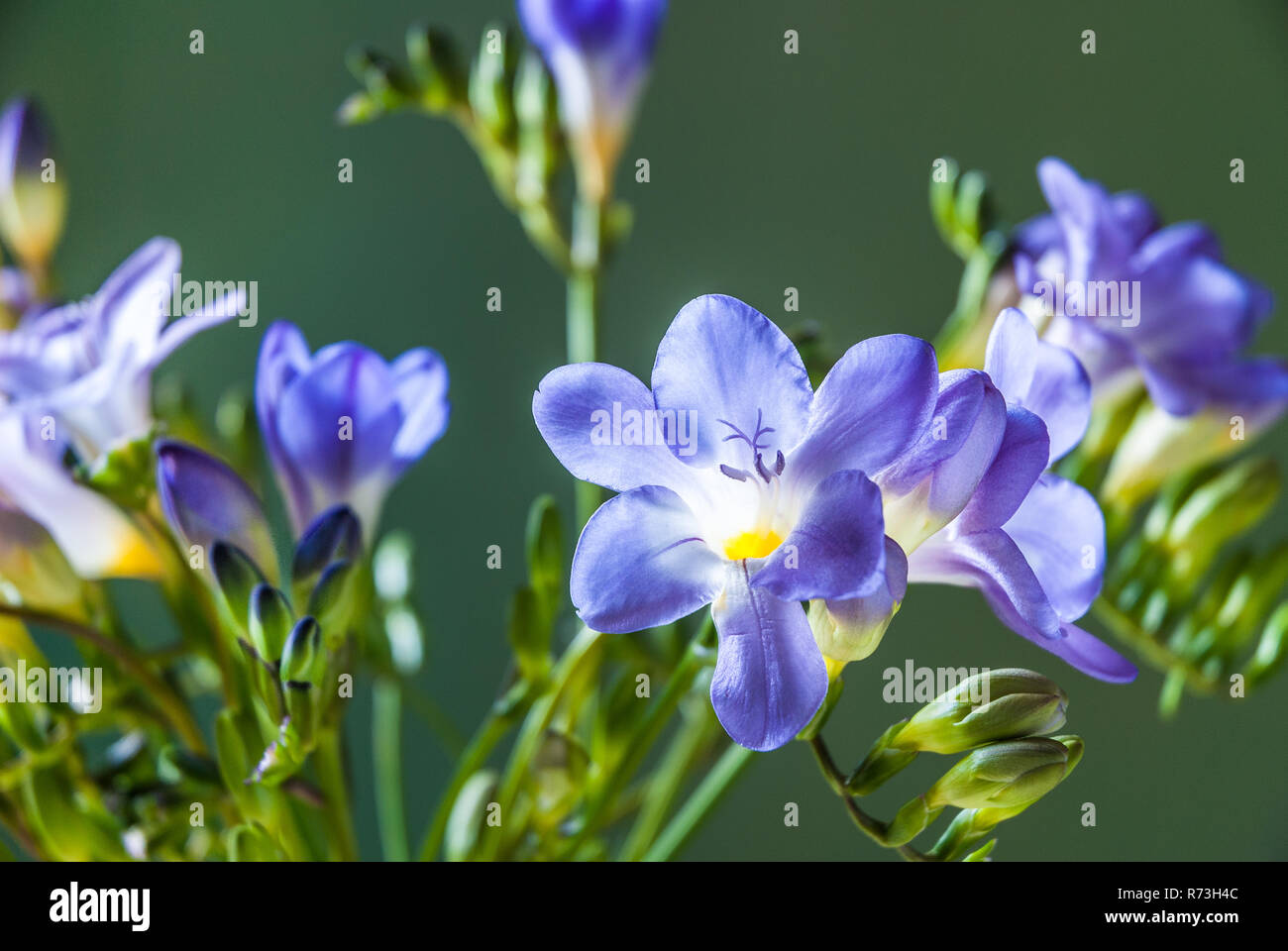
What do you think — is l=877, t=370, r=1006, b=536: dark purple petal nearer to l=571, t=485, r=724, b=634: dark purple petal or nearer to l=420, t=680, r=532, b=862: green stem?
l=571, t=485, r=724, b=634: dark purple petal

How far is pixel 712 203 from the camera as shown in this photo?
1074mm

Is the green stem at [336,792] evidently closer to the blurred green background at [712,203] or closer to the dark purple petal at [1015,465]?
the dark purple petal at [1015,465]

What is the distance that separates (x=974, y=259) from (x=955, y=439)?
233mm

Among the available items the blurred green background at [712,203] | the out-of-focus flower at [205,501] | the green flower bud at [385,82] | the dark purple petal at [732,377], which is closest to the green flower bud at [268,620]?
the out-of-focus flower at [205,501]

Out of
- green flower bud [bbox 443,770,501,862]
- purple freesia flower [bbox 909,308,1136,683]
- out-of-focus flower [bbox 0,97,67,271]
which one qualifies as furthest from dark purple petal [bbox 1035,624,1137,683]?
out-of-focus flower [bbox 0,97,67,271]

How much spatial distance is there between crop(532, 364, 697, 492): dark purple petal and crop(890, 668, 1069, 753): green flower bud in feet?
0.37

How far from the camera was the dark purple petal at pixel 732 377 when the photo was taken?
1.02ft

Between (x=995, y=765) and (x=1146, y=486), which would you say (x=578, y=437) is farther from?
(x=1146, y=486)

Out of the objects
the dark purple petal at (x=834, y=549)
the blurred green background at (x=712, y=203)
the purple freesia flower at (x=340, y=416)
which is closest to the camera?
the dark purple petal at (x=834, y=549)

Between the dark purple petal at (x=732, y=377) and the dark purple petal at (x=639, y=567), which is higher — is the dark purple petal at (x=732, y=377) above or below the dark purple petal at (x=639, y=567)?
Answer: above

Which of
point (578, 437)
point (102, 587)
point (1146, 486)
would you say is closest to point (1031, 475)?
point (578, 437)

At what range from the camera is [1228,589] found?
50 cm

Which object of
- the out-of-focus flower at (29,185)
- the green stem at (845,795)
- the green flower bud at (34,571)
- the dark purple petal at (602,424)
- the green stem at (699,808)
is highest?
the out-of-focus flower at (29,185)

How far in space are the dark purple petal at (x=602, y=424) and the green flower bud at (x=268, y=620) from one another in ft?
0.34
